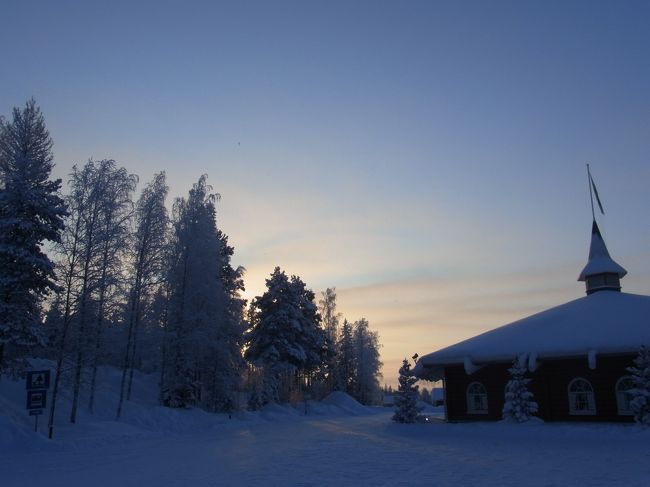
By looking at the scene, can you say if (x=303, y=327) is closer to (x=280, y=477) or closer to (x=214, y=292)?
(x=214, y=292)

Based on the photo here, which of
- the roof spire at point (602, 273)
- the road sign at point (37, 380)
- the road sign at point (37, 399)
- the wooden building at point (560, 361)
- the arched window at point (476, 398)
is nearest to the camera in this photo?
the road sign at point (37, 399)

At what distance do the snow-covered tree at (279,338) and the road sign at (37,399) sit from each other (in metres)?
29.8

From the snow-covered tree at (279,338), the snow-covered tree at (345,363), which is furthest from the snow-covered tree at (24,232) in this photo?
the snow-covered tree at (345,363)

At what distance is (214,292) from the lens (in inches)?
1581

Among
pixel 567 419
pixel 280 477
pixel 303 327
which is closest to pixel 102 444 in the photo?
pixel 280 477

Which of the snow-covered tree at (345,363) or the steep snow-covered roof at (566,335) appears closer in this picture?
the steep snow-covered roof at (566,335)

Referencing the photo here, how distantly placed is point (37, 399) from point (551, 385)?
23464 millimetres

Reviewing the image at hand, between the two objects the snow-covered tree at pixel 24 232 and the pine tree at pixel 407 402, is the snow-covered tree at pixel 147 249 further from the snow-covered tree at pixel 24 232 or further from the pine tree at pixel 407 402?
the pine tree at pixel 407 402

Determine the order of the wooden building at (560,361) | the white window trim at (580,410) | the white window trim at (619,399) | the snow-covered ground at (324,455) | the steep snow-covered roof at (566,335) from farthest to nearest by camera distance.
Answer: the white window trim at (580,410)
the wooden building at (560,361)
the steep snow-covered roof at (566,335)
the white window trim at (619,399)
the snow-covered ground at (324,455)

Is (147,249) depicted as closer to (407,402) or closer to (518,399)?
(407,402)

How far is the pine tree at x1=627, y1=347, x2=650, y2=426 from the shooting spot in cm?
2292

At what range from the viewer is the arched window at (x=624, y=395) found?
82.5 ft

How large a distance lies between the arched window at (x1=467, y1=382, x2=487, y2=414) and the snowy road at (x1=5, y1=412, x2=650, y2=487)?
2886 mm

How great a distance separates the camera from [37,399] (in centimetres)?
2264
